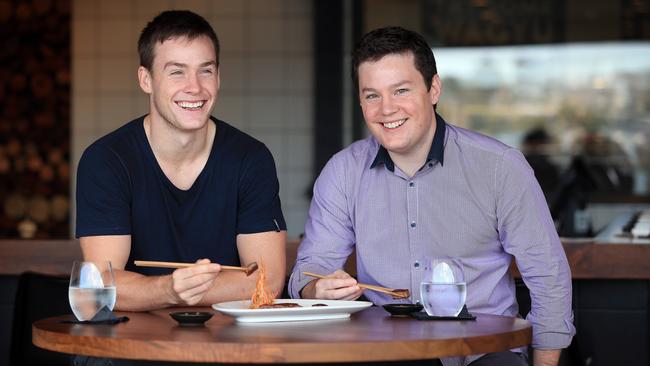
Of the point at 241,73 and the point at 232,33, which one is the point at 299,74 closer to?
the point at 241,73

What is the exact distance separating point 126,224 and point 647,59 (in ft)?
14.4

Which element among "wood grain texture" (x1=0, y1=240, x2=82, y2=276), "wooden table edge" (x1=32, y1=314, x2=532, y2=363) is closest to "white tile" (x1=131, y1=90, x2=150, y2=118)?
"wood grain texture" (x1=0, y1=240, x2=82, y2=276)

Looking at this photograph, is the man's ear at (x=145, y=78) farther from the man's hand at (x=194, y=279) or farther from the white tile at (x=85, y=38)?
the white tile at (x=85, y=38)

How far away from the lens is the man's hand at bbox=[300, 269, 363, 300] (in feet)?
7.61

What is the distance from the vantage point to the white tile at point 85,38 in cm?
609

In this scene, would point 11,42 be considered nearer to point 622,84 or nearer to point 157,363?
point 622,84

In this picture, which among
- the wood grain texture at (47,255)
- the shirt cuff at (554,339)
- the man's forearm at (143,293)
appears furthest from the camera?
the wood grain texture at (47,255)

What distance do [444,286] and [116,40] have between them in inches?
169

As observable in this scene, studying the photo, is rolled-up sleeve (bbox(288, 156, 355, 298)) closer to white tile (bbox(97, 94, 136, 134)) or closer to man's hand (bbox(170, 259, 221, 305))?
man's hand (bbox(170, 259, 221, 305))

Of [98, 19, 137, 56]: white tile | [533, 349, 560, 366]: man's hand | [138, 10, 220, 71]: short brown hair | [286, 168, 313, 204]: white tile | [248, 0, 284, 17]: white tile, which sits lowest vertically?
[533, 349, 560, 366]: man's hand

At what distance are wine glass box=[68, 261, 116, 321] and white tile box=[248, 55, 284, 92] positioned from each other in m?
3.95

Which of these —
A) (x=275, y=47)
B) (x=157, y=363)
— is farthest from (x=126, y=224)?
(x=275, y=47)

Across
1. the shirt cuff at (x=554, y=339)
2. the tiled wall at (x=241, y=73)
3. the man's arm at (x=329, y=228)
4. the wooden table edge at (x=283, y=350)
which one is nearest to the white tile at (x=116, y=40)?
the tiled wall at (x=241, y=73)

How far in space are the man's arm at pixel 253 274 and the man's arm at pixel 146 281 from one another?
0.24 feet
